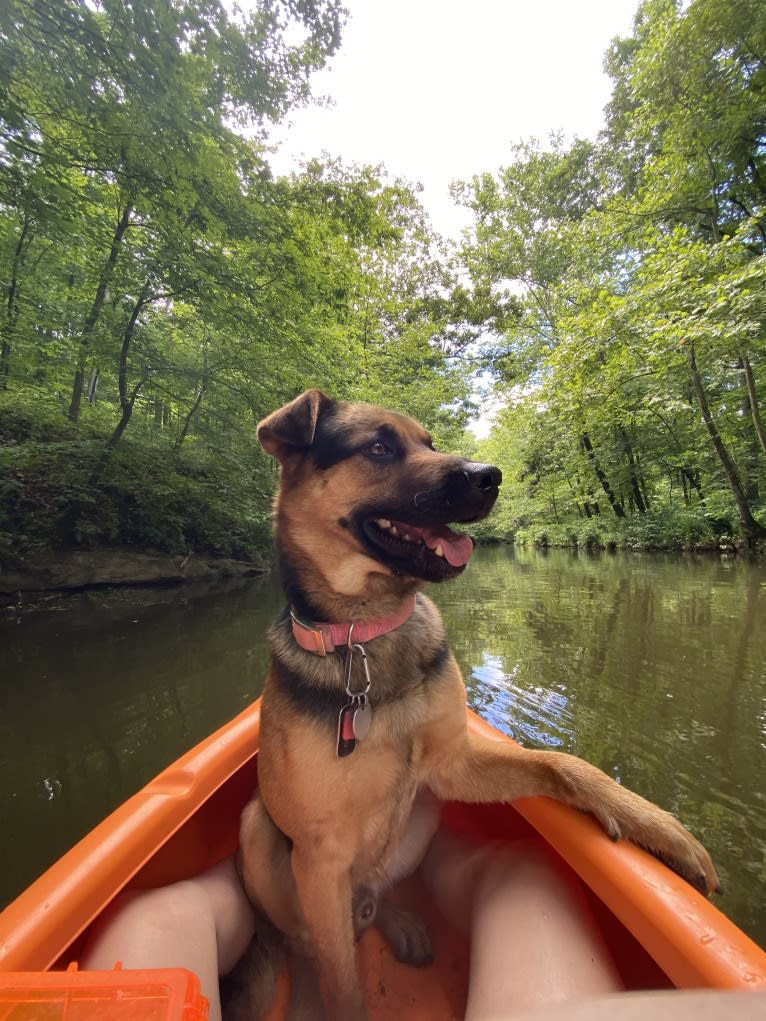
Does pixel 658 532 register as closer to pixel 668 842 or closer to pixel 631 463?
pixel 631 463

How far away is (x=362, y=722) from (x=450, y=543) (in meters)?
0.73

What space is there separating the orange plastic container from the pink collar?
108 cm

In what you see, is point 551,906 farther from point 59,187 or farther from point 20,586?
point 20,586

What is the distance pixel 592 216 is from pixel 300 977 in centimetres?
1565

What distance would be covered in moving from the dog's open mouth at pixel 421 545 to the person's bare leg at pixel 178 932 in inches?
51.8

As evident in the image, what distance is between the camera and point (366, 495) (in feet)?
6.27

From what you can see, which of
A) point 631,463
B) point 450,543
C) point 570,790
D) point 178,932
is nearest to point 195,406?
point 450,543

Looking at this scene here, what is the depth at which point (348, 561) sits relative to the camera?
6.22ft

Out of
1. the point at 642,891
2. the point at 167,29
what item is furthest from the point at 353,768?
the point at 167,29

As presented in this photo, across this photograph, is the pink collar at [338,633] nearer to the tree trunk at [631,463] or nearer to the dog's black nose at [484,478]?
the dog's black nose at [484,478]

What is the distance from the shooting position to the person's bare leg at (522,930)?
3.98 feet

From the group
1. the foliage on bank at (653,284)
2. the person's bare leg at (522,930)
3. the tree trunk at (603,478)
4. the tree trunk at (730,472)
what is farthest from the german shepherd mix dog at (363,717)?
the tree trunk at (603,478)

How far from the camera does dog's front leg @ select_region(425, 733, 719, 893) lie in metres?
1.34

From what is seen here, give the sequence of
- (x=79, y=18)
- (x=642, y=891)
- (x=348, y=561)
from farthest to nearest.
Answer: (x=79, y=18)
(x=348, y=561)
(x=642, y=891)
